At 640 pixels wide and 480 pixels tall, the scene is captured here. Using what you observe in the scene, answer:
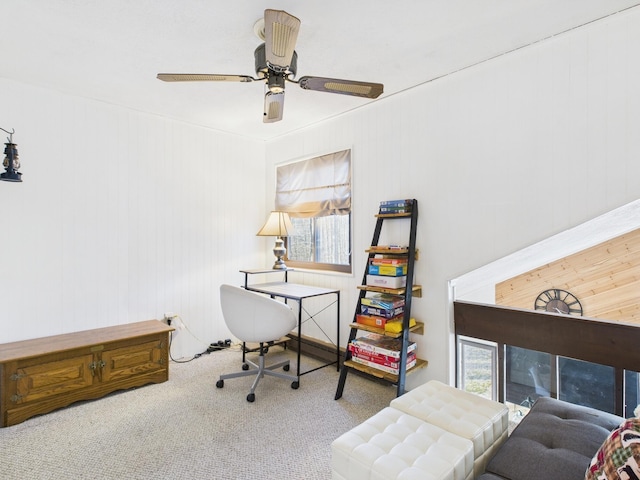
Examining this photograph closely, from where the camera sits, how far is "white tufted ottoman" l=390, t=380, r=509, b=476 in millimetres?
1471

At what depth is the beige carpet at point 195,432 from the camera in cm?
179

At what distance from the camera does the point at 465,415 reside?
1601mm

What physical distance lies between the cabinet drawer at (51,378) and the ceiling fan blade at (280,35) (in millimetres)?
2522

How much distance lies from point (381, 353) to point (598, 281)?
100.0 inches

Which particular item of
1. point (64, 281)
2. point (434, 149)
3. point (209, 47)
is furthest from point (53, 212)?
point (434, 149)

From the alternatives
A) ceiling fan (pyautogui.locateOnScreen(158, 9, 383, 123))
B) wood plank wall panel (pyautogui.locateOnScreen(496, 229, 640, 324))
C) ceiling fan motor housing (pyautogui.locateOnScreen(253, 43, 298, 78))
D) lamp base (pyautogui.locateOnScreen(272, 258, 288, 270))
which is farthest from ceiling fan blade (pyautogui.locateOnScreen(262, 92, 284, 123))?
wood plank wall panel (pyautogui.locateOnScreen(496, 229, 640, 324))

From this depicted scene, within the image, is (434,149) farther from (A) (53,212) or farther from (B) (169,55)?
(A) (53,212)

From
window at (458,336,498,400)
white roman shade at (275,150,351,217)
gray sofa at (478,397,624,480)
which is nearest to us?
gray sofa at (478,397,624,480)

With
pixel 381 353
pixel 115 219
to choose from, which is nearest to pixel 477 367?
pixel 381 353

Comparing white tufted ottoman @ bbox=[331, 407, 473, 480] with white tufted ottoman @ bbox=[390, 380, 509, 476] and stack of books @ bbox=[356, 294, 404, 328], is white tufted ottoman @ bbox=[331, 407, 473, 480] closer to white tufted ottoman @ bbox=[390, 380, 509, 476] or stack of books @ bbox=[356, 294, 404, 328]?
white tufted ottoman @ bbox=[390, 380, 509, 476]

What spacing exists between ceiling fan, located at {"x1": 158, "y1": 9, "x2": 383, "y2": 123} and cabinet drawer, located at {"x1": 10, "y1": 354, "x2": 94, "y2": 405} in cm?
214

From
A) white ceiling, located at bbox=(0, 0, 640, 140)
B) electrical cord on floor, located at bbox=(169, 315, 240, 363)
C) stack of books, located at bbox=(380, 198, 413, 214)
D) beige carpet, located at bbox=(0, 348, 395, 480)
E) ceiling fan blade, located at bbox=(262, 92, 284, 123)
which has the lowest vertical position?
beige carpet, located at bbox=(0, 348, 395, 480)

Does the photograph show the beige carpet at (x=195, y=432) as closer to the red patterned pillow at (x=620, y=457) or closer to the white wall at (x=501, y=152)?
the white wall at (x=501, y=152)

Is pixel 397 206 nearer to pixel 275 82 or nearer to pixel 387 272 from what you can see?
pixel 387 272
